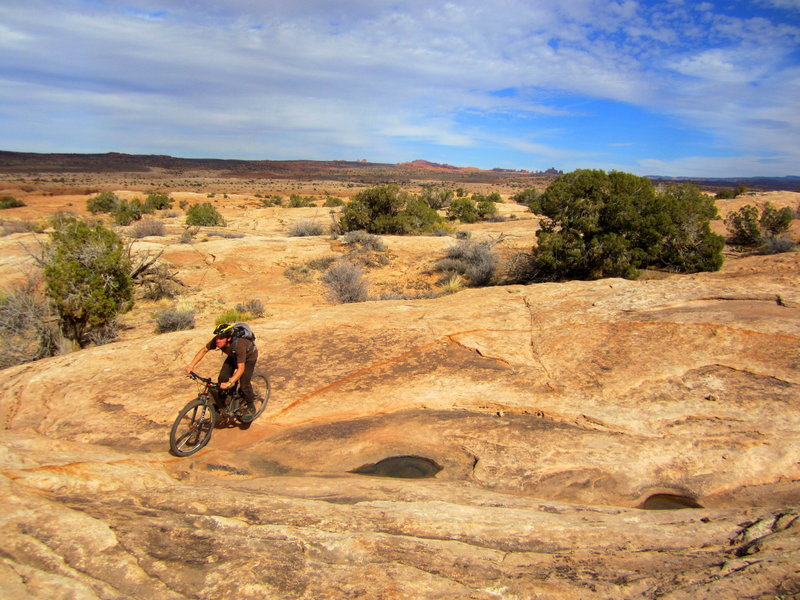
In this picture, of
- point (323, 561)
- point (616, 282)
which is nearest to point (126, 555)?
point (323, 561)

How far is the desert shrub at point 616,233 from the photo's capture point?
13.6 meters

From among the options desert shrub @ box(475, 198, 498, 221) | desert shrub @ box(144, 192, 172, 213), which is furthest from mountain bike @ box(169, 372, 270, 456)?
desert shrub @ box(144, 192, 172, 213)

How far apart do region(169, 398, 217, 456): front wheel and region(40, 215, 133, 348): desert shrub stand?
5.72 metres

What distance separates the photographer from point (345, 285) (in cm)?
1388

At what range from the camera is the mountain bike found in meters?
5.31

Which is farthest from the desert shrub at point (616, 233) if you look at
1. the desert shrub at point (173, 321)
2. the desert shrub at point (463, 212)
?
the desert shrub at point (463, 212)

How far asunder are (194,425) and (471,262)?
11944 mm

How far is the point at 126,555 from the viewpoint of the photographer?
290 cm

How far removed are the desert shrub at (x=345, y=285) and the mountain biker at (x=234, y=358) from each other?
7.55 m

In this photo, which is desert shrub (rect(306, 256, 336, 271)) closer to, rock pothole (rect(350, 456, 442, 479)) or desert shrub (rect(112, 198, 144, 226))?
rock pothole (rect(350, 456, 442, 479))

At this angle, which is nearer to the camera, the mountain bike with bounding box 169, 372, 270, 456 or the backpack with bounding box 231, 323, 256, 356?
the mountain bike with bounding box 169, 372, 270, 456

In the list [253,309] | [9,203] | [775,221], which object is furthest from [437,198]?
[9,203]

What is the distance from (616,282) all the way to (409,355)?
4.86 metres

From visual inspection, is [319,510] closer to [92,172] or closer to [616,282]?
[616,282]
